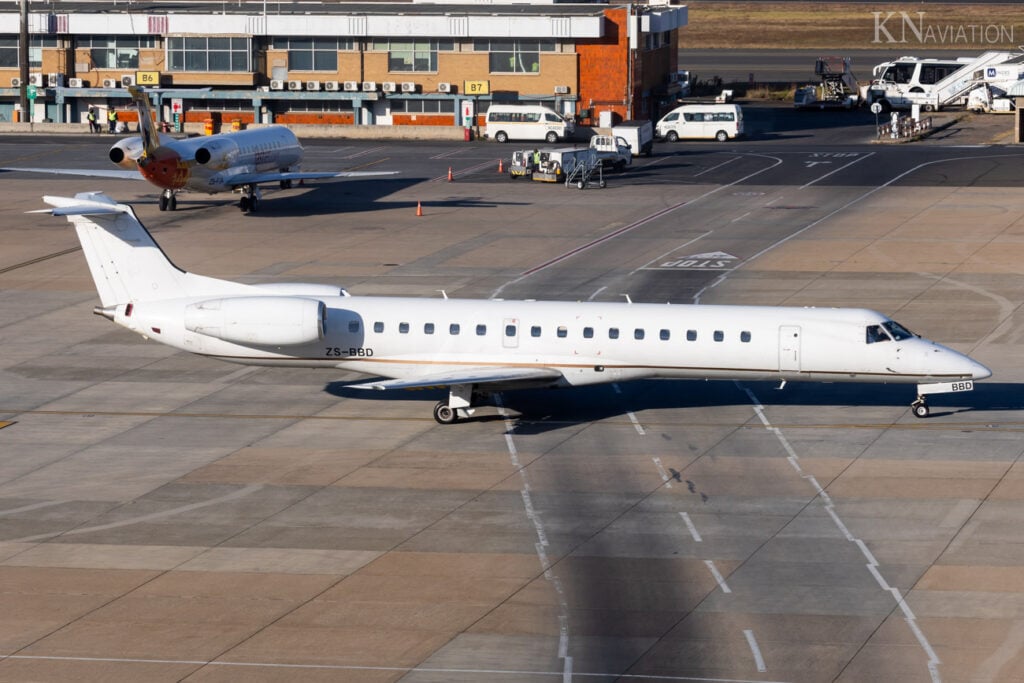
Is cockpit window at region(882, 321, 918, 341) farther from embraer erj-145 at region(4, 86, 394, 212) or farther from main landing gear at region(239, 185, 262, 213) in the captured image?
main landing gear at region(239, 185, 262, 213)

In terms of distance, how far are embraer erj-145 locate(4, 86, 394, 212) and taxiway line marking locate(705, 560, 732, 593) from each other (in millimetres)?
45640

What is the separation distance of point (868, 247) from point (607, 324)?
2669cm

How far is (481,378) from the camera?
35594mm

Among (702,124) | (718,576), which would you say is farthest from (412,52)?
(718,576)

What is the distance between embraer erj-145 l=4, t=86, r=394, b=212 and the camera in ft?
222

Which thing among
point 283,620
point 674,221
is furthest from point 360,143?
point 283,620

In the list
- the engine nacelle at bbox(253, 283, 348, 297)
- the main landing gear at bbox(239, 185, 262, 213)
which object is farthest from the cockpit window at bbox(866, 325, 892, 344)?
the main landing gear at bbox(239, 185, 262, 213)

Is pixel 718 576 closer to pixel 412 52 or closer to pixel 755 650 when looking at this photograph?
pixel 755 650

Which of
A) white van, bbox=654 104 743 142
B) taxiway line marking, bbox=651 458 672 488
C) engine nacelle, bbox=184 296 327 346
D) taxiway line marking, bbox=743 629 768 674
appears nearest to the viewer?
taxiway line marking, bbox=743 629 768 674

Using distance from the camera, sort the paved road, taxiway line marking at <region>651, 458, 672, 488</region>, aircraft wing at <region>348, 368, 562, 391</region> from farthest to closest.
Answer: aircraft wing at <region>348, 368, 562, 391</region>
taxiway line marking at <region>651, 458, 672, 488</region>
the paved road

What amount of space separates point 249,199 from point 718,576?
48.1m

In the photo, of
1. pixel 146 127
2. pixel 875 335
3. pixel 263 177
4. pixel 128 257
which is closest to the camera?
pixel 875 335

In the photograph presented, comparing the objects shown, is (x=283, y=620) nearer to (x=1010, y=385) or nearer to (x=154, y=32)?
(x=1010, y=385)

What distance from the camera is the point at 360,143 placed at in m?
97.9
